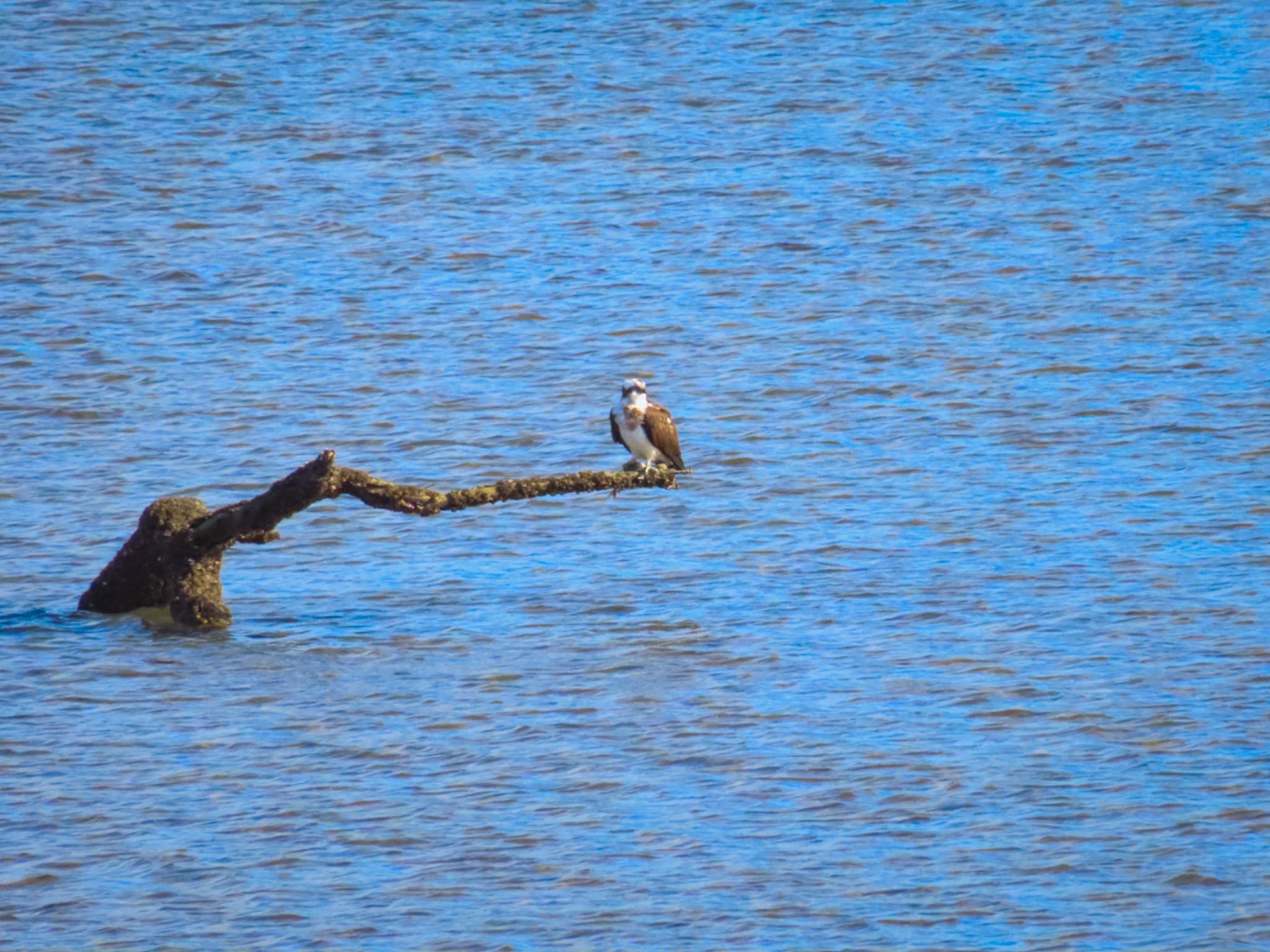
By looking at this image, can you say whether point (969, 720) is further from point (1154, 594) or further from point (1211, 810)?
point (1154, 594)

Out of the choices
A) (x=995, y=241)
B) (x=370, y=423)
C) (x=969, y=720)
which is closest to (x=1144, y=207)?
(x=995, y=241)

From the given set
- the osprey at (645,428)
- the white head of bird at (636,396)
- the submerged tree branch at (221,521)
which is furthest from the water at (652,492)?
the white head of bird at (636,396)

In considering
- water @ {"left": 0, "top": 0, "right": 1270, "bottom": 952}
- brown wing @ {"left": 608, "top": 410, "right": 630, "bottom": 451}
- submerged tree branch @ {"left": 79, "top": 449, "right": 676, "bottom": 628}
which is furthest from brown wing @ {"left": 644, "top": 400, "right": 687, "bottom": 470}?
submerged tree branch @ {"left": 79, "top": 449, "right": 676, "bottom": 628}

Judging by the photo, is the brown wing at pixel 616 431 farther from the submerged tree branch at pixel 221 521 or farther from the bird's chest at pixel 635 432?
the submerged tree branch at pixel 221 521

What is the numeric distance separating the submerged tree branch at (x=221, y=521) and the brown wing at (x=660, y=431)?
108cm

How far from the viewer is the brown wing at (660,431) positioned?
35.7 ft

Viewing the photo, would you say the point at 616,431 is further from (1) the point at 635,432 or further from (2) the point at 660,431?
(2) the point at 660,431

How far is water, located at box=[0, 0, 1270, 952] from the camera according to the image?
7109 millimetres

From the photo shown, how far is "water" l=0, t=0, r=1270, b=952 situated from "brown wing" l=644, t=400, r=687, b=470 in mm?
767

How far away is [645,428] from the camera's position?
10914mm

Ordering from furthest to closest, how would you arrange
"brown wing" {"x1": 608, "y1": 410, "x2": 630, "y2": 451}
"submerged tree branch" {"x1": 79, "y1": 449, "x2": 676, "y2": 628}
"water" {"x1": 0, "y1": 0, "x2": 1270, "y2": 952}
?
"brown wing" {"x1": 608, "y1": 410, "x2": 630, "y2": 451} → "submerged tree branch" {"x1": 79, "y1": 449, "x2": 676, "y2": 628} → "water" {"x1": 0, "y1": 0, "x2": 1270, "y2": 952}

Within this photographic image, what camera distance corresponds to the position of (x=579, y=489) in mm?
8805

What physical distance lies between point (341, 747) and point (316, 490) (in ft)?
4.32

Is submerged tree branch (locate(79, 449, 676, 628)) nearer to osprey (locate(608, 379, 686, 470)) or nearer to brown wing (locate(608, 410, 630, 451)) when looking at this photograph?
osprey (locate(608, 379, 686, 470))
